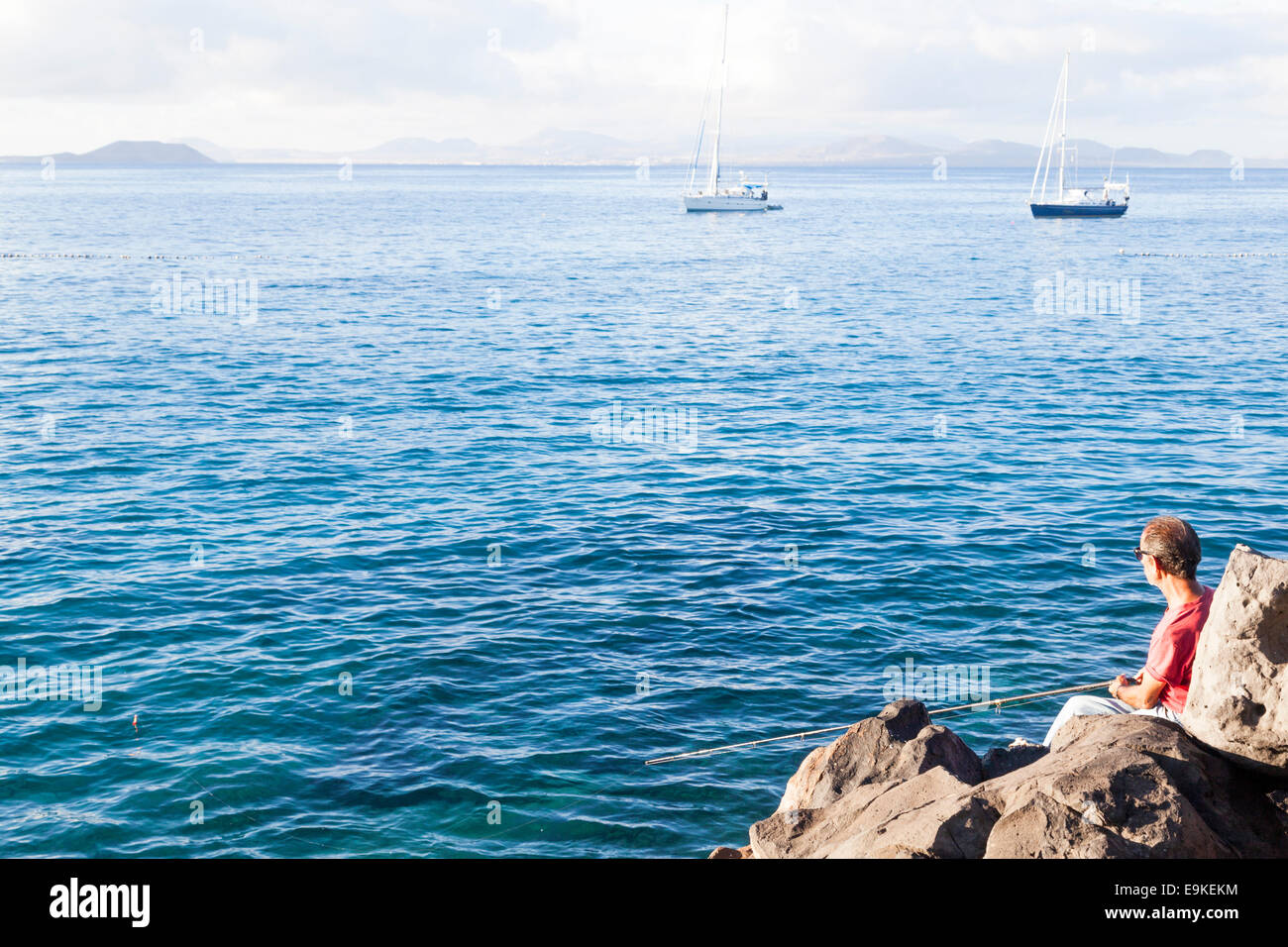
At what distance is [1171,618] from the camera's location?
9703 mm

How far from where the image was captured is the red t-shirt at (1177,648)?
9.57m

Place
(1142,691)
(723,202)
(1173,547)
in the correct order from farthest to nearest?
(723,202)
(1142,691)
(1173,547)

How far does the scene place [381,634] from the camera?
2005 cm

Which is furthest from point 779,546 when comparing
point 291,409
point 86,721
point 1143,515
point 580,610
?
point 291,409

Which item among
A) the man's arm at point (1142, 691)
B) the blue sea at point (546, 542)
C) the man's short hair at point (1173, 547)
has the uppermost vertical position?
the man's short hair at point (1173, 547)

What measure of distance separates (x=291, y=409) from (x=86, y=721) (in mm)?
21713

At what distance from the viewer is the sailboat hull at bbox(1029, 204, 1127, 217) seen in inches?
5207

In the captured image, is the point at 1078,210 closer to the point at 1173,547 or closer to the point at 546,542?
the point at 546,542

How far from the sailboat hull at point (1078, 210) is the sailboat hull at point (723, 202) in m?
33.4

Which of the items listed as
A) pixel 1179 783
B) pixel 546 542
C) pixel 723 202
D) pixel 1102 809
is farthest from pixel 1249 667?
pixel 723 202

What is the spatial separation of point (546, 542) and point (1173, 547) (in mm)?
16857

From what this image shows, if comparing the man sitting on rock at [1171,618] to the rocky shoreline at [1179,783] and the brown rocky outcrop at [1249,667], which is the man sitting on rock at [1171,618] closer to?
the rocky shoreline at [1179,783]

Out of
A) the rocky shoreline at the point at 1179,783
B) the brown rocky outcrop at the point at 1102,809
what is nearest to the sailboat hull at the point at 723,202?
the brown rocky outcrop at the point at 1102,809

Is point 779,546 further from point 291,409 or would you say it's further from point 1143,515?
point 291,409
